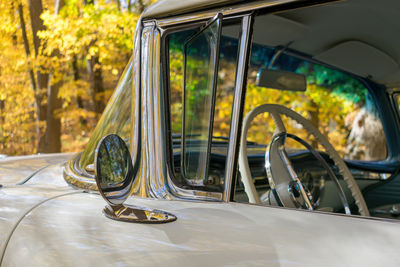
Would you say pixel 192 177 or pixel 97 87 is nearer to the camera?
pixel 192 177

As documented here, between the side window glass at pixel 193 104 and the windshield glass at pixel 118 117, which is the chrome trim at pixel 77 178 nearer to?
the windshield glass at pixel 118 117

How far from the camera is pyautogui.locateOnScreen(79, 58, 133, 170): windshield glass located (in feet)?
6.22

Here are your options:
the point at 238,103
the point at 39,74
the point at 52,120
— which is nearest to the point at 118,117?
the point at 238,103

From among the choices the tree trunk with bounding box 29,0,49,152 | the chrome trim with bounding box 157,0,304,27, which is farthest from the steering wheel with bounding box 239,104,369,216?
the tree trunk with bounding box 29,0,49,152

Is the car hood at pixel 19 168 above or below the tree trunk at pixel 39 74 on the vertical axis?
below

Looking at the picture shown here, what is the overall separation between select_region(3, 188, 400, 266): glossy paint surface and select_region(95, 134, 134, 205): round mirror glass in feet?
0.34

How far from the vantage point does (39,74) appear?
36.4 ft

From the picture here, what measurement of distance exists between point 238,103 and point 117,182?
0.47 meters

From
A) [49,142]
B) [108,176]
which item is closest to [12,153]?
[49,142]

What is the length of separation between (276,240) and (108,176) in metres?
0.56

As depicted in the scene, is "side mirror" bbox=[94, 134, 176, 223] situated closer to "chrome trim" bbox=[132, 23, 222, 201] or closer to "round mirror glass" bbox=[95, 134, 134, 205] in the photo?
"round mirror glass" bbox=[95, 134, 134, 205]

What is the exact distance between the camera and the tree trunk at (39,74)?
1066cm

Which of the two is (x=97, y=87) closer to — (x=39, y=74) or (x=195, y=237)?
(x=39, y=74)

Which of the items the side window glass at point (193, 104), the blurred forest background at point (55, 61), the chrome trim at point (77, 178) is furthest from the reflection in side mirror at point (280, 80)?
the blurred forest background at point (55, 61)
